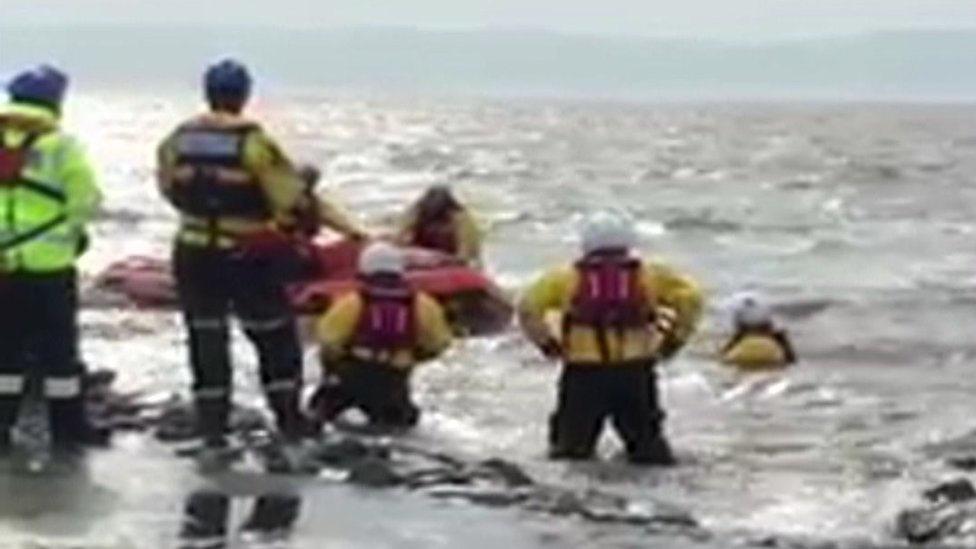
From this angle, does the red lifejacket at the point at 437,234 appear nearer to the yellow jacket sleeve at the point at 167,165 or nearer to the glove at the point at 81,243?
the yellow jacket sleeve at the point at 167,165

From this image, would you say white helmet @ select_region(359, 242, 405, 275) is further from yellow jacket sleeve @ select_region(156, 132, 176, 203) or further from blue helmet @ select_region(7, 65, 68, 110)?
blue helmet @ select_region(7, 65, 68, 110)

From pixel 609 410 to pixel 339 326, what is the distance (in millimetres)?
1700

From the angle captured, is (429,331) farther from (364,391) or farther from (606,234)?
(606,234)

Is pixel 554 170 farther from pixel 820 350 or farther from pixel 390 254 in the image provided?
pixel 390 254

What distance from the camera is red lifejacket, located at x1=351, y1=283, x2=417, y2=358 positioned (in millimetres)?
15508

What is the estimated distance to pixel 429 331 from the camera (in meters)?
15.7

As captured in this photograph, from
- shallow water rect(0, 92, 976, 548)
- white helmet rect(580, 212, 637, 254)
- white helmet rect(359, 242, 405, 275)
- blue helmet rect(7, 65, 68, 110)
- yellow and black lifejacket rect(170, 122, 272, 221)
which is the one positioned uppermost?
blue helmet rect(7, 65, 68, 110)

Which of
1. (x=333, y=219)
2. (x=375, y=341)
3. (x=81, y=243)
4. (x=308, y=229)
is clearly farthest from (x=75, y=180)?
(x=333, y=219)

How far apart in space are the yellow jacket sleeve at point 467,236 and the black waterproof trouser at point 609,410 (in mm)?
7410

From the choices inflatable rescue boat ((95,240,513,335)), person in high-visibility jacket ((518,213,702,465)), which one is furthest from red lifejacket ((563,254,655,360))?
inflatable rescue boat ((95,240,513,335))

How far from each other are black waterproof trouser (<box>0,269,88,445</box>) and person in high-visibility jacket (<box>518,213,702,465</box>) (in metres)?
2.52

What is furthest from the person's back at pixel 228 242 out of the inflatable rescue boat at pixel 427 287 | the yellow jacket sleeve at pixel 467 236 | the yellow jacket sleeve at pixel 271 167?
the yellow jacket sleeve at pixel 467 236

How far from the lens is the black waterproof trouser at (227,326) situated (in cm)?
1418

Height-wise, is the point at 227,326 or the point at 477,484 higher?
the point at 227,326
